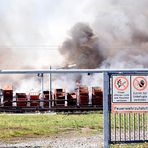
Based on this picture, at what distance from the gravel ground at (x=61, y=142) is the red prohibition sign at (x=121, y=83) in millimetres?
2461

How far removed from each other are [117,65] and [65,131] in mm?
29486

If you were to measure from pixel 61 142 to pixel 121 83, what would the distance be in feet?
11.5

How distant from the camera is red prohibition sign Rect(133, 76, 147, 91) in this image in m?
8.32

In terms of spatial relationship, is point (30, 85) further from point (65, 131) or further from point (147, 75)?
point (147, 75)

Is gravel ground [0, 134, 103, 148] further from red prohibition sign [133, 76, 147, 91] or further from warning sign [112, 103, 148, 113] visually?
red prohibition sign [133, 76, 147, 91]

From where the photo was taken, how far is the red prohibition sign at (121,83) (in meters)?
8.26

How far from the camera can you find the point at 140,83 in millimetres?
8391

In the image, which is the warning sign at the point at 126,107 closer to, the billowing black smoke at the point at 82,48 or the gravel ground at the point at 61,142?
the gravel ground at the point at 61,142

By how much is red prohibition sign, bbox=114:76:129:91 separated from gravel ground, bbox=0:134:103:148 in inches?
96.9

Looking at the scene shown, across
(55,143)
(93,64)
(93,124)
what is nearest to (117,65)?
(93,64)

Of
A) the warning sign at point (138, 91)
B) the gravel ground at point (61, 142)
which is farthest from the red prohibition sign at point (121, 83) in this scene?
the gravel ground at point (61, 142)

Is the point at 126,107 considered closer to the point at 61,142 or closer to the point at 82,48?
the point at 61,142

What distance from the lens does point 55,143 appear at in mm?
11078

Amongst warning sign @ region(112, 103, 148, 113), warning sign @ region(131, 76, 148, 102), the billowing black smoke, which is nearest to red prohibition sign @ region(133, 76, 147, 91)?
warning sign @ region(131, 76, 148, 102)
